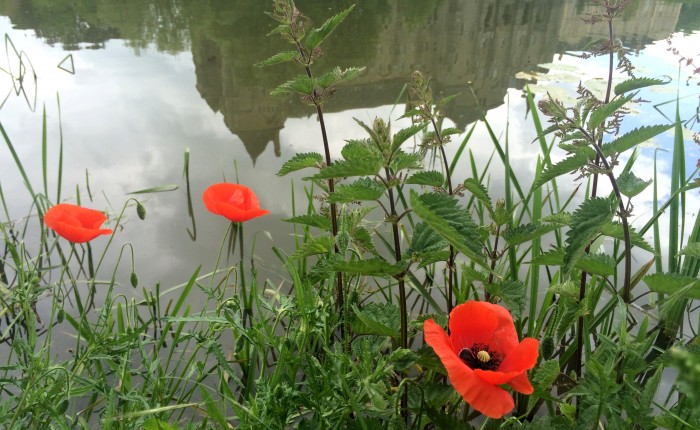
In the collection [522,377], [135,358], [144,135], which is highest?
[522,377]

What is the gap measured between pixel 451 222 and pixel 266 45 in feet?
19.1

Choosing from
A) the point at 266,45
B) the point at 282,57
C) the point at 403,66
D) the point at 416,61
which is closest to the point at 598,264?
the point at 282,57

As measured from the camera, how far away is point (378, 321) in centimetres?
110

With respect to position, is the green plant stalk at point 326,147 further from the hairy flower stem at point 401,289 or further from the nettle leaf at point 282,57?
the hairy flower stem at point 401,289

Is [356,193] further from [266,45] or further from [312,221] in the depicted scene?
[266,45]

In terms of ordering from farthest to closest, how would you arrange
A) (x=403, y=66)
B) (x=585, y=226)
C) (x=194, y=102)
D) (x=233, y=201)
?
(x=403, y=66) < (x=194, y=102) < (x=233, y=201) < (x=585, y=226)

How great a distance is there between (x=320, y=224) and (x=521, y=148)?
2465 mm

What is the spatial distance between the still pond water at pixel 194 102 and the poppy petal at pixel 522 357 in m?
1.10

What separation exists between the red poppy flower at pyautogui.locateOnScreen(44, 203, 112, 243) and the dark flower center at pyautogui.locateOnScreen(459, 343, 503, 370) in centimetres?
109

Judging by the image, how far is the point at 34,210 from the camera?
2.48m

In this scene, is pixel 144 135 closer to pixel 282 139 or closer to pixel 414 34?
pixel 282 139

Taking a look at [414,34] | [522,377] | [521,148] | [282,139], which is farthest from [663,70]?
[522,377]

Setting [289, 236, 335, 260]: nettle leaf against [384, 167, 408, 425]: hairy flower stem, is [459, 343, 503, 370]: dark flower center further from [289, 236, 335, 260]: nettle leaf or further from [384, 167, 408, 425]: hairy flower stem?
[289, 236, 335, 260]: nettle leaf

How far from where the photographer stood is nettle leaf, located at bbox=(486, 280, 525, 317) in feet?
3.75
